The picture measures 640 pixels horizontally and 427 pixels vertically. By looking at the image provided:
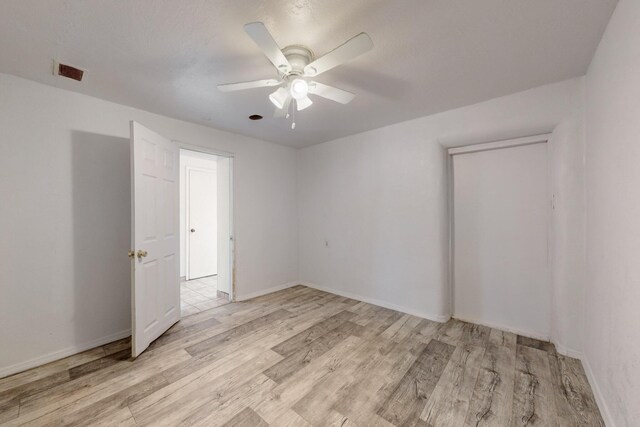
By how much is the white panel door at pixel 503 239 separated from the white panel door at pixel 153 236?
334 cm

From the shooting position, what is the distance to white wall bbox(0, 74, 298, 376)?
1991 millimetres

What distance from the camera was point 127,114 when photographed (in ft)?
8.50

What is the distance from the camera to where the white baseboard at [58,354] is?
1957mm

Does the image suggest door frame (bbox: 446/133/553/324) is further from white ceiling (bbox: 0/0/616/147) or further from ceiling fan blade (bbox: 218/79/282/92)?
ceiling fan blade (bbox: 218/79/282/92)

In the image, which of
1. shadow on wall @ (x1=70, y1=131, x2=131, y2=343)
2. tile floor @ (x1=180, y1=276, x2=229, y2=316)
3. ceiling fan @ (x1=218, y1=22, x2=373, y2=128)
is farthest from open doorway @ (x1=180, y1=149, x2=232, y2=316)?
ceiling fan @ (x1=218, y1=22, x2=373, y2=128)

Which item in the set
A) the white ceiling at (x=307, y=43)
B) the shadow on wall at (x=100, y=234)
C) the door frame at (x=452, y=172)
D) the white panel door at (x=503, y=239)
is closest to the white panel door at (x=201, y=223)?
the shadow on wall at (x=100, y=234)

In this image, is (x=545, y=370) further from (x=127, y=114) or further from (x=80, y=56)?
(x=127, y=114)

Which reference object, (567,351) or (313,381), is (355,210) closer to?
(313,381)

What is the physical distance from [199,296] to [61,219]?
2.04 m

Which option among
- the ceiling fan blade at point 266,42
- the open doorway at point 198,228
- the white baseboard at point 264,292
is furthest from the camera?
the open doorway at point 198,228

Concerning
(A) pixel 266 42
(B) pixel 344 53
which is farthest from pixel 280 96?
(B) pixel 344 53

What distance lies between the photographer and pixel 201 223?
4863 mm

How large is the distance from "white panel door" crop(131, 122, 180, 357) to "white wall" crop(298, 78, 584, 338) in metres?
2.06

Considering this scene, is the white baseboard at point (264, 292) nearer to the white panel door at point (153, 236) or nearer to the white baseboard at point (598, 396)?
the white panel door at point (153, 236)
